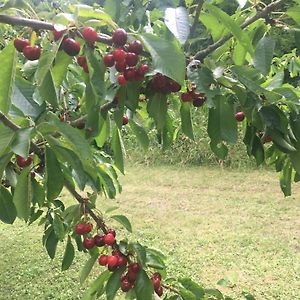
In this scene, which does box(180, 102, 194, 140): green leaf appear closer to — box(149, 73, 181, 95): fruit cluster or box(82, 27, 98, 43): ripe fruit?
box(149, 73, 181, 95): fruit cluster

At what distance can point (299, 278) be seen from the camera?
383 cm

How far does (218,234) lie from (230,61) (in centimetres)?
380

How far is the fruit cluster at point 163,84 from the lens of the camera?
39.8 inches

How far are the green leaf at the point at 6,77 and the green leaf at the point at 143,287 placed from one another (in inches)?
28.0

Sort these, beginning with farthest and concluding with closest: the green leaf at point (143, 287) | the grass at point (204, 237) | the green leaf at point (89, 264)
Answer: the grass at point (204, 237), the green leaf at point (89, 264), the green leaf at point (143, 287)

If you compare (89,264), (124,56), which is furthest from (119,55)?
(89,264)

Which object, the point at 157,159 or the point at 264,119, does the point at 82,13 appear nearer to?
the point at 264,119

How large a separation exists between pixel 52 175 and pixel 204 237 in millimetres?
3880

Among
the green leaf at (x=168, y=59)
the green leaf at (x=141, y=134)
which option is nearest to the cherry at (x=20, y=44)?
the green leaf at (x=168, y=59)

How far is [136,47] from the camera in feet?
3.01

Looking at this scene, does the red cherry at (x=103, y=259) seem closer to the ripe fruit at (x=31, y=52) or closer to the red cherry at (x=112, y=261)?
the red cherry at (x=112, y=261)

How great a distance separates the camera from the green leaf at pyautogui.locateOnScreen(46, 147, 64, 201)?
998mm

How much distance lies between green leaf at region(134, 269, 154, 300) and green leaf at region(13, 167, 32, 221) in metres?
0.43

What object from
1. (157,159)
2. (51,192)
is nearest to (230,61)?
(51,192)
